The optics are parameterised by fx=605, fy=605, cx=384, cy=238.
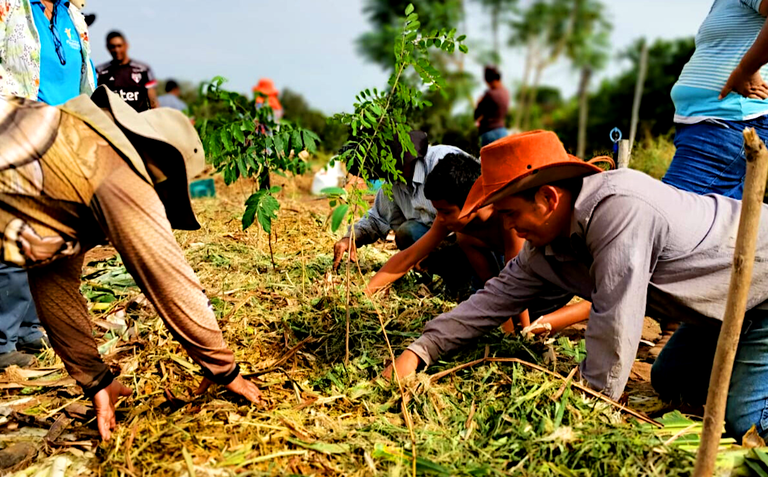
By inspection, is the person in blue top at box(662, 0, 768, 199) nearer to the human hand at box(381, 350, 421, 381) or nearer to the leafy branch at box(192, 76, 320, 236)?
the human hand at box(381, 350, 421, 381)

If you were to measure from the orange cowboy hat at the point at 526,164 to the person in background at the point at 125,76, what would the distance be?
15.5 ft

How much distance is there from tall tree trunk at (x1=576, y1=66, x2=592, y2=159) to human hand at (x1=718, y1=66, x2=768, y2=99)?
45.7ft

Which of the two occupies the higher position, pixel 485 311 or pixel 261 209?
pixel 261 209

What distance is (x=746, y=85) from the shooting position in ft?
8.29

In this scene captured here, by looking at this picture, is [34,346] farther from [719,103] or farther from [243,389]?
[719,103]

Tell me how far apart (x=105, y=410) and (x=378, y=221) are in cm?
216

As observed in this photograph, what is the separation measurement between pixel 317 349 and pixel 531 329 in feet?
3.18

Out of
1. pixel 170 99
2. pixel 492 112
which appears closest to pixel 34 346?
pixel 170 99

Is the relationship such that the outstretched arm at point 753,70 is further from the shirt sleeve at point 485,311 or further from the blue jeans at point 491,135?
the blue jeans at point 491,135

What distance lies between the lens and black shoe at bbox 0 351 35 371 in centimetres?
298

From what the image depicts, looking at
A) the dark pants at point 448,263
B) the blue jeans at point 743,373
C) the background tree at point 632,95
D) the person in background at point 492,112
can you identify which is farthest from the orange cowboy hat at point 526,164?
the background tree at point 632,95

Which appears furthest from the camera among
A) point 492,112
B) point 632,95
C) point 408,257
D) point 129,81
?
point 632,95

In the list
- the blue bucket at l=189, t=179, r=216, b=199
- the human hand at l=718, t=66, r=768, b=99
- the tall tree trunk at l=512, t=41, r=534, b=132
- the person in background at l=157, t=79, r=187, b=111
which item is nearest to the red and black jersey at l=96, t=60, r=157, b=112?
the person in background at l=157, t=79, r=187, b=111

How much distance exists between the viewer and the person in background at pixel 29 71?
301cm
